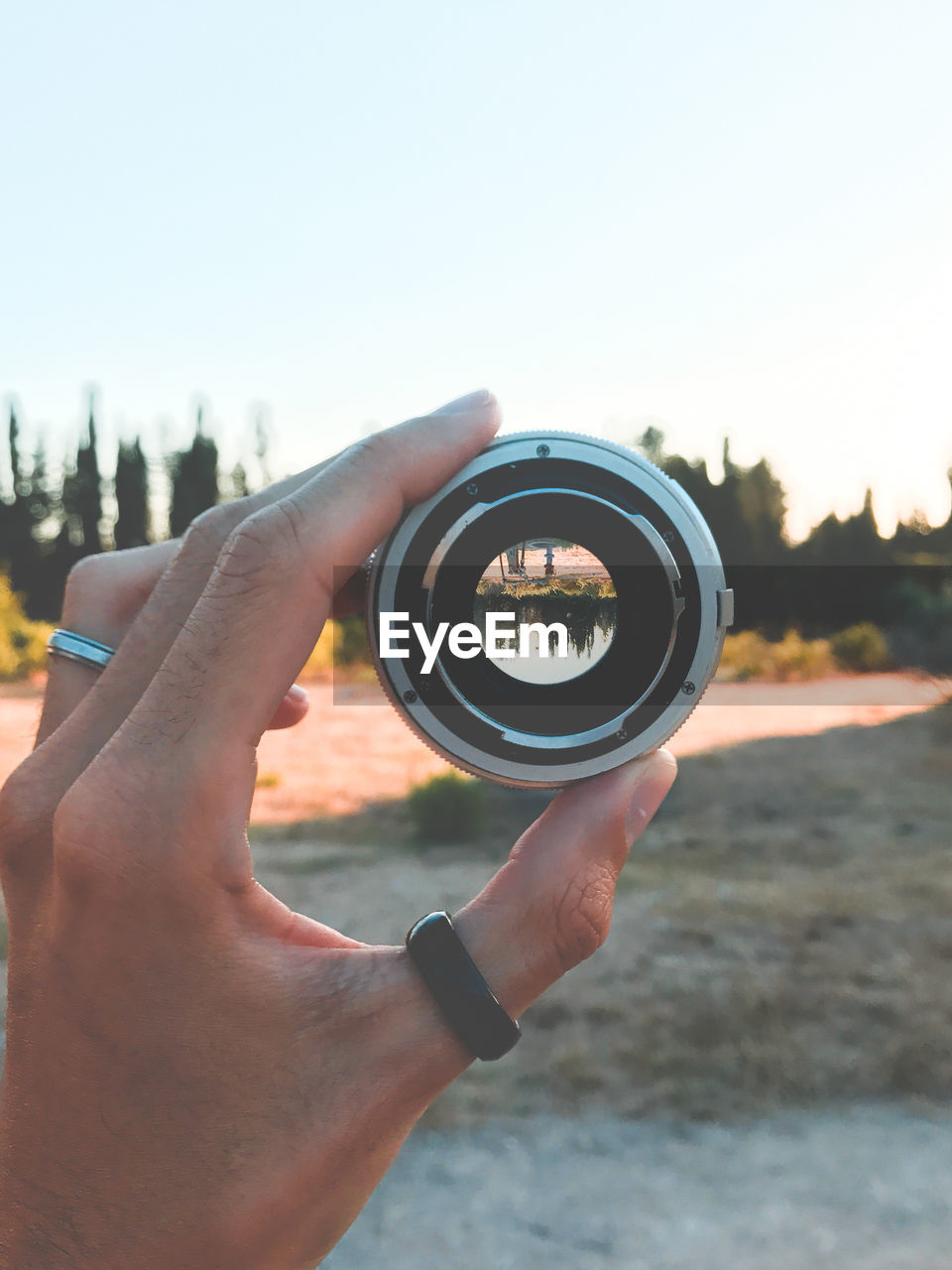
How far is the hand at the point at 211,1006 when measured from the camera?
1.30 meters

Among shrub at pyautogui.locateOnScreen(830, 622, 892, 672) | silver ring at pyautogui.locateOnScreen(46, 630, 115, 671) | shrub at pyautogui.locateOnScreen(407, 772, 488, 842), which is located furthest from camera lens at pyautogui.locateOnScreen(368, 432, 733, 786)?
shrub at pyautogui.locateOnScreen(830, 622, 892, 672)

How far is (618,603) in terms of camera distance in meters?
1.57

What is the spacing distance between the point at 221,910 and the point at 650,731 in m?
0.68

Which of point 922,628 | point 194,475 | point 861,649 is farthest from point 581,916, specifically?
point 194,475

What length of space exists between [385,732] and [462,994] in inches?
564

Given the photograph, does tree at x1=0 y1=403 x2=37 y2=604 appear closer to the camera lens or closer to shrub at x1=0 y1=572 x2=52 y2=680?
shrub at x1=0 y1=572 x2=52 y2=680

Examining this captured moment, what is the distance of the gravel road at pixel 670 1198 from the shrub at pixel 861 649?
1120cm

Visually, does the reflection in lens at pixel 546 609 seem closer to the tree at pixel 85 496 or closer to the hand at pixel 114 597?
the hand at pixel 114 597

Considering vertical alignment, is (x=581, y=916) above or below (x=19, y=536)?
below

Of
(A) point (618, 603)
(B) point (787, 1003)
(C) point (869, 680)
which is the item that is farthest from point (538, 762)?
(C) point (869, 680)

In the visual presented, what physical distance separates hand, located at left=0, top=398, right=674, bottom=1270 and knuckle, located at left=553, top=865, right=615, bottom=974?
0.04ft

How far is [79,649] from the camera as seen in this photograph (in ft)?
6.22

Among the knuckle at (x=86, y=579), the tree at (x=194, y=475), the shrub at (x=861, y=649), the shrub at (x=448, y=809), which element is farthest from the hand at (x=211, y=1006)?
the tree at (x=194, y=475)

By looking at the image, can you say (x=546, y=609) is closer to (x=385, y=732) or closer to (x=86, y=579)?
(x=86, y=579)
